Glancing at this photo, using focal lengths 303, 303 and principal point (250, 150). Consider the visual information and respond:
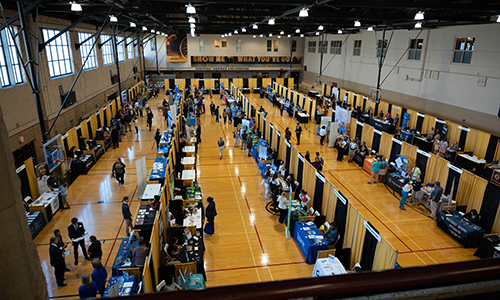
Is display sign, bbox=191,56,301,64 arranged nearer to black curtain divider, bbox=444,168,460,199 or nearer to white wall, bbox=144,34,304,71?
white wall, bbox=144,34,304,71

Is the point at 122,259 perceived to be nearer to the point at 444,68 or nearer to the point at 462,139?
the point at 462,139

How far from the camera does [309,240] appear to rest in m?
9.48

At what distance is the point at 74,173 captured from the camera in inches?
600

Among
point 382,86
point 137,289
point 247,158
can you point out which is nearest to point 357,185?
point 247,158

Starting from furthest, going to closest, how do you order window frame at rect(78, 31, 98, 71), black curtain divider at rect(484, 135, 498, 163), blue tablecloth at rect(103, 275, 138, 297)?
window frame at rect(78, 31, 98, 71)
black curtain divider at rect(484, 135, 498, 163)
blue tablecloth at rect(103, 275, 138, 297)

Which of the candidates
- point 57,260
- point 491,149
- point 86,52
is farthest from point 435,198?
point 86,52

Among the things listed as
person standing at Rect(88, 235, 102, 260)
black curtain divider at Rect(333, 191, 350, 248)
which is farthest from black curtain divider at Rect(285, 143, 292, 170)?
person standing at Rect(88, 235, 102, 260)

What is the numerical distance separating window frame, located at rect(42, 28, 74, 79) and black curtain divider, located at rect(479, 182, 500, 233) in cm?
2095

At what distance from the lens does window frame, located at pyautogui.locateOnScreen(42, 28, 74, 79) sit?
1675 centimetres

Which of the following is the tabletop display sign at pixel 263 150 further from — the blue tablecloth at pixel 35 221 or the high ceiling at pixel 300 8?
the blue tablecloth at pixel 35 221

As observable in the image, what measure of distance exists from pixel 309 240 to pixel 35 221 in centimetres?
931

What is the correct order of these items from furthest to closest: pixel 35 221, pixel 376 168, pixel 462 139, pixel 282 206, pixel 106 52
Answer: pixel 106 52
pixel 462 139
pixel 376 168
pixel 282 206
pixel 35 221

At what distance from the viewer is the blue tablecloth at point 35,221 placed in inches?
405

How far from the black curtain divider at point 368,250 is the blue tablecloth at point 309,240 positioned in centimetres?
119
